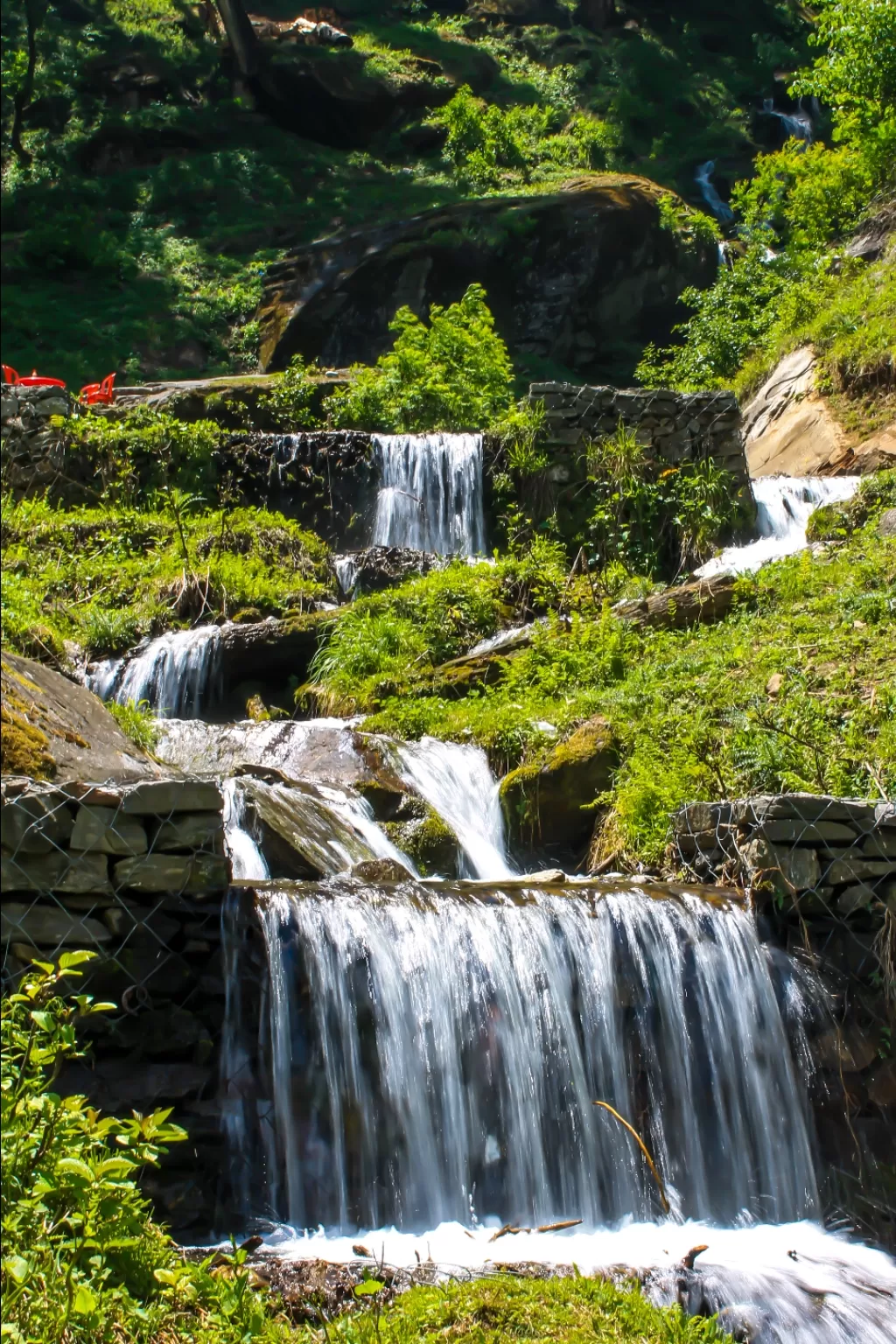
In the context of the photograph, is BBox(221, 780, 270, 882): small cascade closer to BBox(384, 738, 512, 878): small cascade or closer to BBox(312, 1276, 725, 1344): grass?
BBox(384, 738, 512, 878): small cascade

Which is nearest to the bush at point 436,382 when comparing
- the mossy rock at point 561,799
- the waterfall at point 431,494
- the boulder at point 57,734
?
the waterfall at point 431,494

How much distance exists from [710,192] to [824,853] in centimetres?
2271

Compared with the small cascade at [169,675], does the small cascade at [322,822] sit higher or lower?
lower

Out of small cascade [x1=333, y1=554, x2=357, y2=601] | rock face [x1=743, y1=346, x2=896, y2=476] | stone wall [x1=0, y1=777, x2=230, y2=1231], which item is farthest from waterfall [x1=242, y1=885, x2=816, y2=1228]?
rock face [x1=743, y1=346, x2=896, y2=476]

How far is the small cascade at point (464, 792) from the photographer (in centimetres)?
717

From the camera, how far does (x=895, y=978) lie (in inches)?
204

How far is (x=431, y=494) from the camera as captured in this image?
40.3ft

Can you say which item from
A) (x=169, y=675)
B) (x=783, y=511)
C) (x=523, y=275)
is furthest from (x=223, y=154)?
(x=169, y=675)

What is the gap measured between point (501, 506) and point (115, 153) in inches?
645

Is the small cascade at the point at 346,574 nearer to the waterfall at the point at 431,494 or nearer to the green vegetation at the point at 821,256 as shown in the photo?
the waterfall at the point at 431,494

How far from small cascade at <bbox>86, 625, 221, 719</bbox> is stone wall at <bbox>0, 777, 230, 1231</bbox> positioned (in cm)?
466

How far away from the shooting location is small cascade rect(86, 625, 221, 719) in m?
9.14

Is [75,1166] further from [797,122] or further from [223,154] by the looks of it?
[797,122]

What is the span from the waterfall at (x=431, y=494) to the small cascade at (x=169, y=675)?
3.08 m
